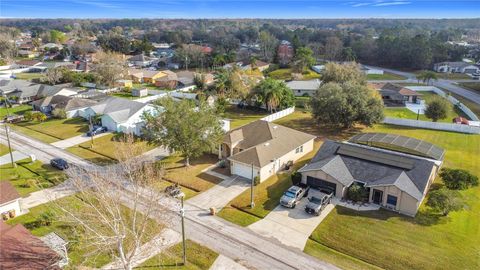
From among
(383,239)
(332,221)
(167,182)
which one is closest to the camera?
(383,239)

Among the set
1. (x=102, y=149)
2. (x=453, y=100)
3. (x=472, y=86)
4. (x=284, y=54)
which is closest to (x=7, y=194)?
(x=102, y=149)

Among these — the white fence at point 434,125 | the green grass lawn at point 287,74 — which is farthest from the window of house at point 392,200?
the green grass lawn at point 287,74

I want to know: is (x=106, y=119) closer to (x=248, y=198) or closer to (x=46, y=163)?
(x=46, y=163)

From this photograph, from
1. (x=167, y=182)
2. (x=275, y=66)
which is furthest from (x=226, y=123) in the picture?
(x=275, y=66)

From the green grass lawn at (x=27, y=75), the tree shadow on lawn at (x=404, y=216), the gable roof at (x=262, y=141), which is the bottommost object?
the tree shadow on lawn at (x=404, y=216)

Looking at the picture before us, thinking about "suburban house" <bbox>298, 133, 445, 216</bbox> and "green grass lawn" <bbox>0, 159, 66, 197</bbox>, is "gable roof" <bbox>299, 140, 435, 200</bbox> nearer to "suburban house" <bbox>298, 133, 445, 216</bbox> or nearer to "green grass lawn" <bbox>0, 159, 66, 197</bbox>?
"suburban house" <bbox>298, 133, 445, 216</bbox>

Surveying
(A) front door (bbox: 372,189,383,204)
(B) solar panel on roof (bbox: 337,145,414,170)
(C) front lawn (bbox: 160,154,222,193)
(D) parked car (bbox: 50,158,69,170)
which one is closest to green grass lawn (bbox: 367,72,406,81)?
(B) solar panel on roof (bbox: 337,145,414,170)

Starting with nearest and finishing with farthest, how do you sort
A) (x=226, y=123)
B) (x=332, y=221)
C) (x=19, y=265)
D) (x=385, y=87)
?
1. (x=19, y=265)
2. (x=332, y=221)
3. (x=226, y=123)
4. (x=385, y=87)

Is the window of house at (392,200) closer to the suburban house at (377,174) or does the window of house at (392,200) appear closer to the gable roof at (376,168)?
the suburban house at (377,174)
